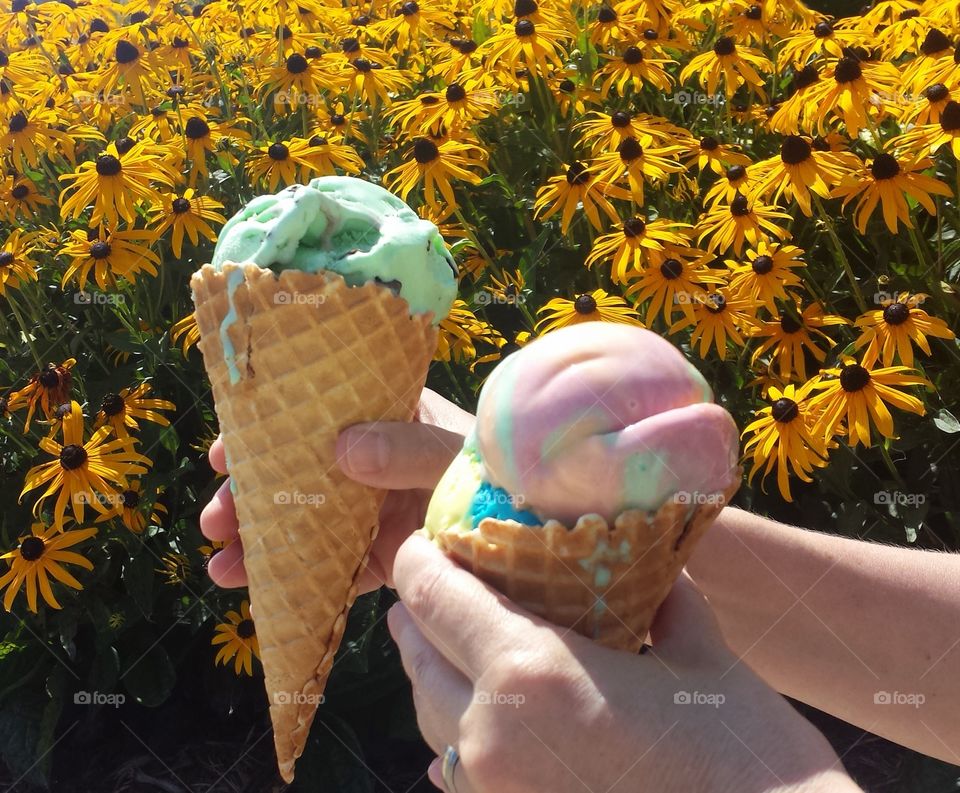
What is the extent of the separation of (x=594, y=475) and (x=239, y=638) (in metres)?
2.04

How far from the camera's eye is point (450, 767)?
1248mm

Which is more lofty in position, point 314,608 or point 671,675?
point 671,675

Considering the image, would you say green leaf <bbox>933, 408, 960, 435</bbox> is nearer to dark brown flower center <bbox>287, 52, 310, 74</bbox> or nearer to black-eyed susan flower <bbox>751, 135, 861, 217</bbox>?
black-eyed susan flower <bbox>751, 135, 861, 217</bbox>

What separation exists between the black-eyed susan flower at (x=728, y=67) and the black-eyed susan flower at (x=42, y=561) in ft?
7.39

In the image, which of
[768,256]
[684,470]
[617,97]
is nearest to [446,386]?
[768,256]

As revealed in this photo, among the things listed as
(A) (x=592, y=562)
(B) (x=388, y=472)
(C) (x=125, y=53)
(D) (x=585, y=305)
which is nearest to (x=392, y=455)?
(B) (x=388, y=472)

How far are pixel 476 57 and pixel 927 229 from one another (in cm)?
153

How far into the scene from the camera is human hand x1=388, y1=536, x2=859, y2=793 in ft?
3.53

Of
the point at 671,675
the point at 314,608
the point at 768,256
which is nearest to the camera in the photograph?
the point at 671,675

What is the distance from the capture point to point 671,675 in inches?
45.2

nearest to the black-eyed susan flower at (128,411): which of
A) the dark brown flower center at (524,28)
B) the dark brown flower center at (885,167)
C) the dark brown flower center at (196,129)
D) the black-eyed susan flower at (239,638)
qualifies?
the black-eyed susan flower at (239,638)

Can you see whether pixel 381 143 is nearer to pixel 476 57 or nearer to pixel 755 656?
pixel 476 57

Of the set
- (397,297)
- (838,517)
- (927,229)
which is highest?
(397,297)

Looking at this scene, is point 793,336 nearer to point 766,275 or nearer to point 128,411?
point 766,275
